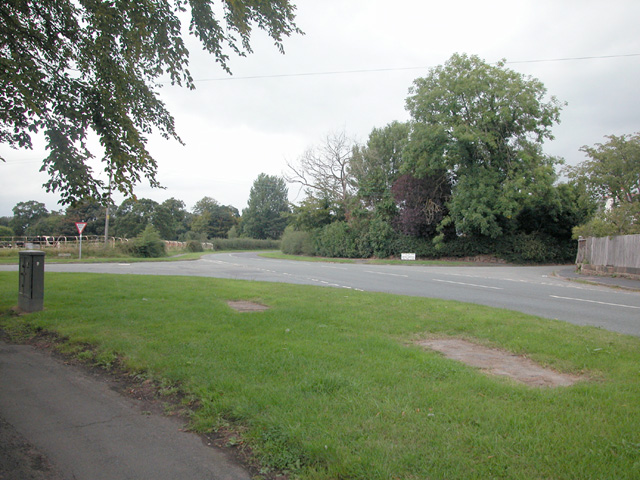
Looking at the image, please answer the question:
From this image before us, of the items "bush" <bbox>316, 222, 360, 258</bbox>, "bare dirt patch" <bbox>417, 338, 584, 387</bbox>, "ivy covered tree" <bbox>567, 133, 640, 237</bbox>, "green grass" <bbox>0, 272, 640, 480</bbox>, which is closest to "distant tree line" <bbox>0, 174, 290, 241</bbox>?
"bush" <bbox>316, 222, 360, 258</bbox>

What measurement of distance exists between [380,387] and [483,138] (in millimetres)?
31106

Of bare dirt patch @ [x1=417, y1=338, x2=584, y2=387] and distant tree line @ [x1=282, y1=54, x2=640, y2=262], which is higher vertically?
distant tree line @ [x1=282, y1=54, x2=640, y2=262]

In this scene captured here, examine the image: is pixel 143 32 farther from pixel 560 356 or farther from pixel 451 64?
pixel 451 64

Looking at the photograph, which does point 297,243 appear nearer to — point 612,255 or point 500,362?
point 612,255

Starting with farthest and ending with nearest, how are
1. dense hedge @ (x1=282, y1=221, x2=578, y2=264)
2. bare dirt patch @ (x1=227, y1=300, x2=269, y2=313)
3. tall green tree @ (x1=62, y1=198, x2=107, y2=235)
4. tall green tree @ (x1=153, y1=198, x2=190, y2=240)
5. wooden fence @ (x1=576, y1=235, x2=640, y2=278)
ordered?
1. tall green tree @ (x1=153, y1=198, x2=190, y2=240)
2. tall green tree @ (x1=62, y1=198, x2=107, y2=235)
3. dense hedge @ (x1=282, y1=221, x2=578, y2=264)
4. wooden fence @ (x1=576, y1=235, x2=640, y2=278)
5. bare dirt patch @ (x1=227, y1=300, x2=269, y2=313)

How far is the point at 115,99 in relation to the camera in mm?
8609

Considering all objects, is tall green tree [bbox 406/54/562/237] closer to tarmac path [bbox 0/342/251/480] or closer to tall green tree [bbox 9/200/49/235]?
tarmac path [bbox 0/342/251/480]

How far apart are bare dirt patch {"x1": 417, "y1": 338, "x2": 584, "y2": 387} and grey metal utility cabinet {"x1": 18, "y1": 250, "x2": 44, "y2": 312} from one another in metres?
7.43

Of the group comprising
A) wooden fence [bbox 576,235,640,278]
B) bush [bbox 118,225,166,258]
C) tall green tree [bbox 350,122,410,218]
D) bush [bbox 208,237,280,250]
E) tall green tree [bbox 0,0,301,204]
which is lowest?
bush [bbox 208,237,280,250]

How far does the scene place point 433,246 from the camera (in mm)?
38000

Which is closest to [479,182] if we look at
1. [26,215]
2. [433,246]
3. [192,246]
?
[433,246]

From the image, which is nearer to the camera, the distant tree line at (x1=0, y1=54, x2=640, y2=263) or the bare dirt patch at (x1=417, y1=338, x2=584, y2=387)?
the bare dirt patch at (x1=417, y1=338, x2=584, y2=387)

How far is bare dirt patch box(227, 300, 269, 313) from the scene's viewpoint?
939 cm

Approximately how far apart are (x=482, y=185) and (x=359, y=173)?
49.4ft
